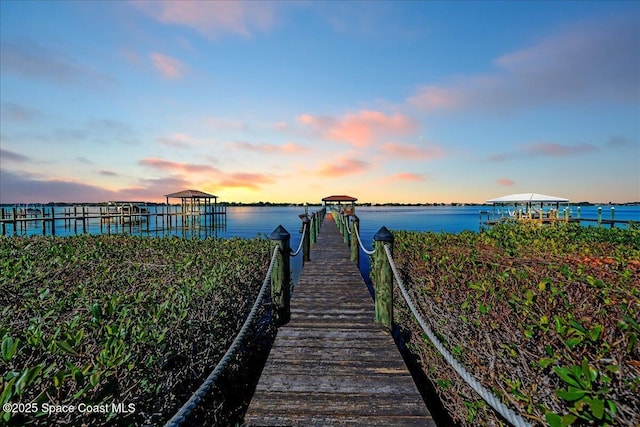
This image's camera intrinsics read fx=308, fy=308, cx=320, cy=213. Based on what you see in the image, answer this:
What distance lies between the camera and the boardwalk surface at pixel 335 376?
296cm

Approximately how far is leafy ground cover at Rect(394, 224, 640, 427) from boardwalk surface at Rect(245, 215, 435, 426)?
0.58 meters

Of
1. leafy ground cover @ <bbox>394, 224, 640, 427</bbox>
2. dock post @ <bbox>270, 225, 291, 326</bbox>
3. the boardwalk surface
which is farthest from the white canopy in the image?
dock post @ <bbox>270, 225, 291, 326</bbox>

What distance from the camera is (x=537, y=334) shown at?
7.70 feet

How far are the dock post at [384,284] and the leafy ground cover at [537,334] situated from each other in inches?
18.7

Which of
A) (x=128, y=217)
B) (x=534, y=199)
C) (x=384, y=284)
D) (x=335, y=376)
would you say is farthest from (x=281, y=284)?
(x=128, y=217)

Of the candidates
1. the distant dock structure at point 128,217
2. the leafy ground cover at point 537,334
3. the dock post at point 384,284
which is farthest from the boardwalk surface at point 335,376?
the distant dock structure at point 128,217

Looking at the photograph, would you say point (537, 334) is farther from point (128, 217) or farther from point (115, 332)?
point (128, 217)

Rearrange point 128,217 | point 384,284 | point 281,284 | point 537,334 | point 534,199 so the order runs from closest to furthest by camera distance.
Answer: point 537,334, point 384,284, point 281,284, point 534,199, point 128,217

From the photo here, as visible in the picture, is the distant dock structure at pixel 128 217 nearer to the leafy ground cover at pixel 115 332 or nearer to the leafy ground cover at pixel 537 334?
the leafy ground cover at pixel 115 332

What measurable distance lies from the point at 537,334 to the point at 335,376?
2.18 metres

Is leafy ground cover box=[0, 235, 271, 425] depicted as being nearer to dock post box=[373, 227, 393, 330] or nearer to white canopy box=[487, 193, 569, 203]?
dock post box=[373, 227, 393, 330]

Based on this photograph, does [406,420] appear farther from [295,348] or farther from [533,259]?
[533,259]

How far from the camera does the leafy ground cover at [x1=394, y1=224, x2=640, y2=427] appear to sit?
5.48 feet

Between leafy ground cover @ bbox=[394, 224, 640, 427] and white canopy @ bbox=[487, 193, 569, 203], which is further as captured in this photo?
white canopy @ bbox=[487, 193, 569, 203]
